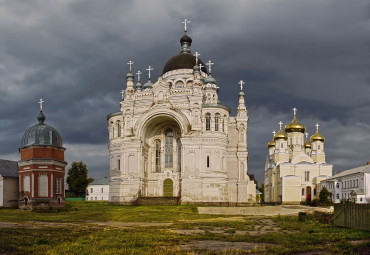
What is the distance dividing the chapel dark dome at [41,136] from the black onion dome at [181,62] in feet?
74.6

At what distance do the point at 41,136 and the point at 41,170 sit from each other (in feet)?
11.1

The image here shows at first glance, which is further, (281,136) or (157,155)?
(281,136)

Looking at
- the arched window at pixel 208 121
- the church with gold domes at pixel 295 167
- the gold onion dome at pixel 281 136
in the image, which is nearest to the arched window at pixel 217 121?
the arched window at pixel 208 121

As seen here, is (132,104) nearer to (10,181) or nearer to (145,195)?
(145,195)

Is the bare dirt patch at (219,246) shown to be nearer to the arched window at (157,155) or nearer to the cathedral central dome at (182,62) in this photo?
the arched window at (157,155)

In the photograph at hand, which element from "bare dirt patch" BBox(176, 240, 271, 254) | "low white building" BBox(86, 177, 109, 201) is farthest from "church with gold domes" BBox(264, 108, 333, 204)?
"bare dirt patch" BBox(176, 240, 271, 254)

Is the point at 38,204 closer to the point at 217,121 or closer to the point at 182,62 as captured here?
the point at 217,121

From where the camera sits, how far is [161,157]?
57875 millimetres

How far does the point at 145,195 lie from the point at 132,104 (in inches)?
433

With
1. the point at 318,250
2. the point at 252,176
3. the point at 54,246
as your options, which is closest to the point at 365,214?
the point at 318,250

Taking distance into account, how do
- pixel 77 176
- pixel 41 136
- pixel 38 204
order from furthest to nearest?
pixel 77 176 → pixel 41 136 → pixel 38 204

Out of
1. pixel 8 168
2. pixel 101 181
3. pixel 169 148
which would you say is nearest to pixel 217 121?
pixel 169 148

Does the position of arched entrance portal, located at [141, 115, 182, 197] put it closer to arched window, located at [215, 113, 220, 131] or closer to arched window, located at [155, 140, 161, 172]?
arched window, located at [155, 140, 161, 172]

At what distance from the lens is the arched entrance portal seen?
56.2 metres
